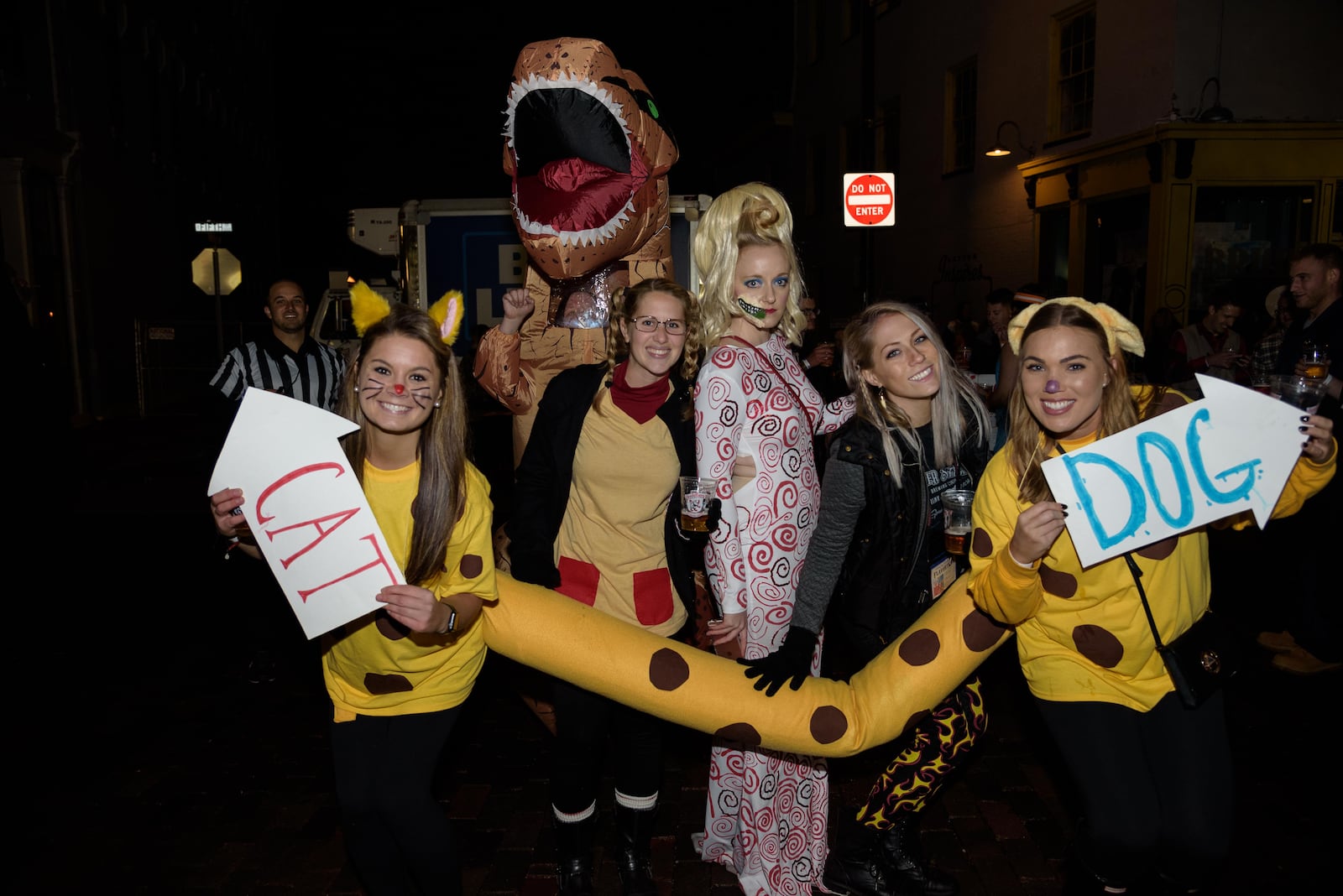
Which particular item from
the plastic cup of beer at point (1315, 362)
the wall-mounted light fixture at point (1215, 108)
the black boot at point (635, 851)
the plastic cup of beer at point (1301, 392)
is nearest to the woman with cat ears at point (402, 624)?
the black boot at point (635, 851)

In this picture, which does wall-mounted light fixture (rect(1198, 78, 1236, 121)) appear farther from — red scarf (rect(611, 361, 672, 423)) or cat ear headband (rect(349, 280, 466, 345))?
cat ear headband (rect(349, 280, 466, 345))

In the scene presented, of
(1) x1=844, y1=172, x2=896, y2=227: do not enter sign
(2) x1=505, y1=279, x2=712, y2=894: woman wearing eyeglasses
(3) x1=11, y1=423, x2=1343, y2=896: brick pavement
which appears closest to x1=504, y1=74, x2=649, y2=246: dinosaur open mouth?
(2) x1=505, y1=279, x2=712, y2=894: woman wearing eyeglasses

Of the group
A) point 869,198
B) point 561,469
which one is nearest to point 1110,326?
point 561,469

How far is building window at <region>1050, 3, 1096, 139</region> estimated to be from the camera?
541 inches

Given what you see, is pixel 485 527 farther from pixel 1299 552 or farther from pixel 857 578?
pixel 1299 552

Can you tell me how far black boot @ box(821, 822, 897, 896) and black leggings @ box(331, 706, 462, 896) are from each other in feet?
4.28

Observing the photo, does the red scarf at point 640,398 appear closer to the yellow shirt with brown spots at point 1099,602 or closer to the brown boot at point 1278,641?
the yellow shirt with brown spots at point 1099,602

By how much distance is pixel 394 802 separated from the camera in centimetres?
254

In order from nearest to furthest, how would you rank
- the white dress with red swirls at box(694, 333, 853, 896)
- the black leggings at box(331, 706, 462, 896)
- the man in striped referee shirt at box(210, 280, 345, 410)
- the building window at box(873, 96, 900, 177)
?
the black leggings at box(331, 706, 462, 896) < the white dress with red swirls at box(694, 333, 853, 896) < the man in striped referee shirt at box(210, 280, 345, 410) < the building window at box(873, 96, 900, 177)

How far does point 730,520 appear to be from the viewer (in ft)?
9.84

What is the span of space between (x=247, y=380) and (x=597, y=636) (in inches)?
108

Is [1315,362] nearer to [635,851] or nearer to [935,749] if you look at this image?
[935,749]

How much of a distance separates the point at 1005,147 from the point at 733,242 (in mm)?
14297

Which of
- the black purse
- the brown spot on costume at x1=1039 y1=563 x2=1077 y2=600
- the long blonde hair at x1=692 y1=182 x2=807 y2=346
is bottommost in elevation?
the black purse
